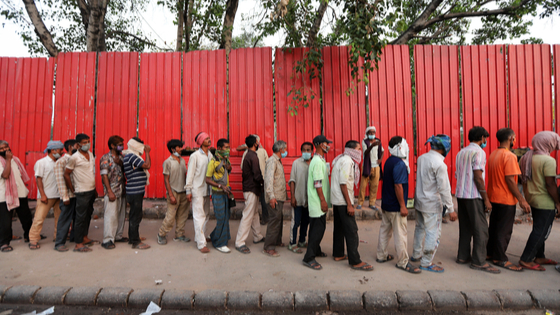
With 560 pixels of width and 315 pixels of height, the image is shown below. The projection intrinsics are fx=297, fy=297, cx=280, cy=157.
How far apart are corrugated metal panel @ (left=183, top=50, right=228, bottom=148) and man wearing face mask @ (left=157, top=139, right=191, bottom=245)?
1704mm

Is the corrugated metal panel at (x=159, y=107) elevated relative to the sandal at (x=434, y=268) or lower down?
elevated

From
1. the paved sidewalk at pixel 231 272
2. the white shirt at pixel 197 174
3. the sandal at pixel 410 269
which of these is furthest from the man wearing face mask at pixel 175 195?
the sandal at pixel 410 269

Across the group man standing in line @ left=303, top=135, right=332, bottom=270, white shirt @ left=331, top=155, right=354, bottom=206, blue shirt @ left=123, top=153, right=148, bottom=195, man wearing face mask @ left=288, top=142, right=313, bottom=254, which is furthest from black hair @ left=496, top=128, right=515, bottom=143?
blue shirt @ left=123, top=153, right=148, bottom=195

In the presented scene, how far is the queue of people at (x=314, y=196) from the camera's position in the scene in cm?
371

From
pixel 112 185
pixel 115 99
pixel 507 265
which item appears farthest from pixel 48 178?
pixel 507 265

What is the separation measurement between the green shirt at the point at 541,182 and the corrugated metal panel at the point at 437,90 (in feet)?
9.36

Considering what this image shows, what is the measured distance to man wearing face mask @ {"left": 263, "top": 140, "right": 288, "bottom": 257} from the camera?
14.1 ft

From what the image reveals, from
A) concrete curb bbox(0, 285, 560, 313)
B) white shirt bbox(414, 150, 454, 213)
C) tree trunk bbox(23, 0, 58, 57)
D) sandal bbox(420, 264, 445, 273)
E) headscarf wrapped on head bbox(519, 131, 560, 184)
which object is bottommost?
concrete curb bbox(0, 285, 560, 313)

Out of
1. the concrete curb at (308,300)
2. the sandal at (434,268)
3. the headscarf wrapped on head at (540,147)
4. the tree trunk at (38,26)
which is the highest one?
the tree trunk at (38,26)

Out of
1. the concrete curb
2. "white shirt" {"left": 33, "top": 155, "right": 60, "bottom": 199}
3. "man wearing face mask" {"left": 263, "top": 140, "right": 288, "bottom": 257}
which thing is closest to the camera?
the concrete curb

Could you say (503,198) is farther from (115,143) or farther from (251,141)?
(115,143)

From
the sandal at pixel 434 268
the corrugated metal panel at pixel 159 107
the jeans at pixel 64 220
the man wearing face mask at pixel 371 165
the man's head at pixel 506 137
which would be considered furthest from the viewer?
the corrugated metal panel at pixel 159 107

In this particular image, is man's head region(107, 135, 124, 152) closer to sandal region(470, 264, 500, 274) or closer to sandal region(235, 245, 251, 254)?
sandal region(235, 245, 251, 254)

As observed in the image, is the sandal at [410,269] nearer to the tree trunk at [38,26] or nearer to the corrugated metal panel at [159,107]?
the corrugated metal panel at [159,107]
